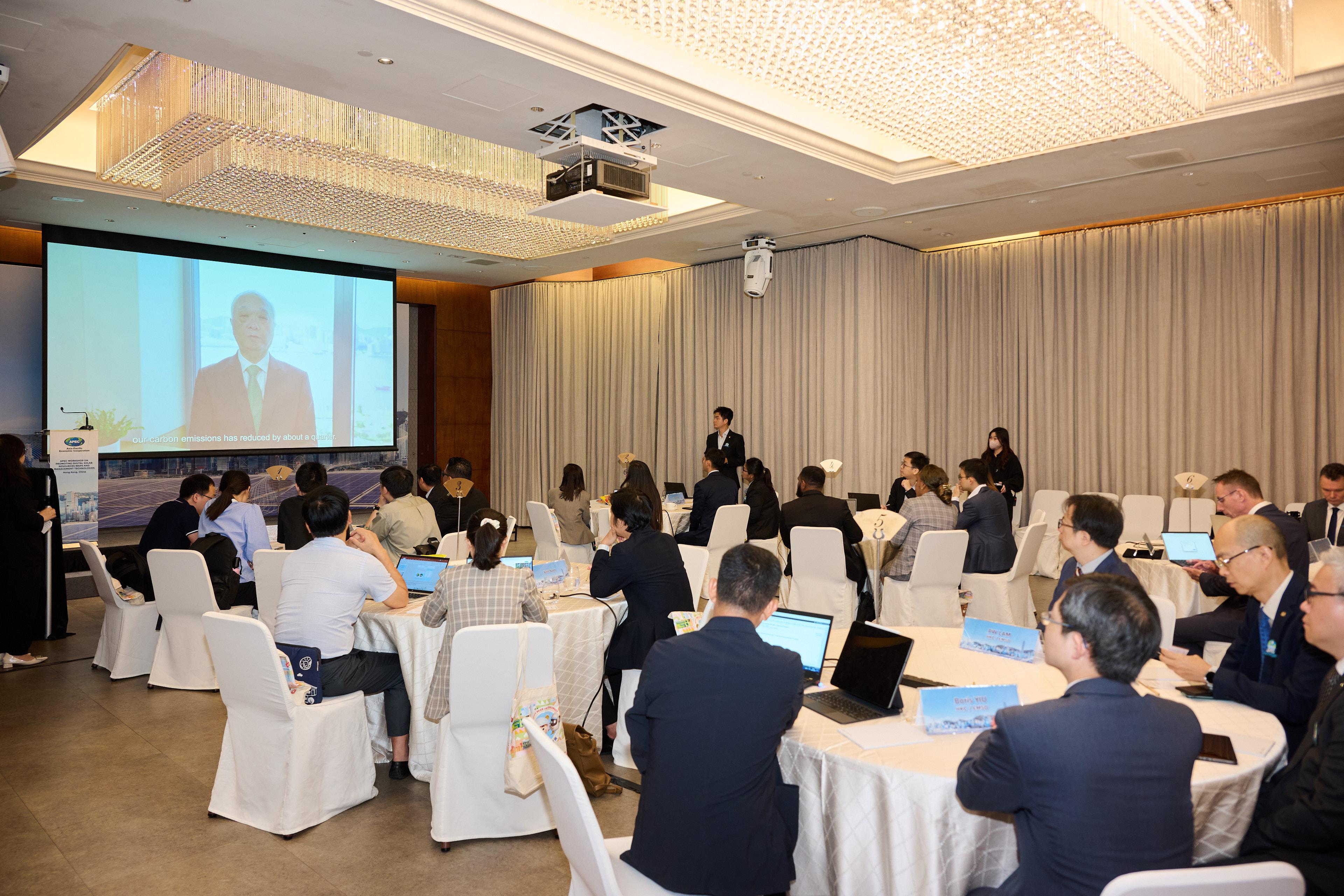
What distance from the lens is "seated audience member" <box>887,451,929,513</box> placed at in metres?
7.49

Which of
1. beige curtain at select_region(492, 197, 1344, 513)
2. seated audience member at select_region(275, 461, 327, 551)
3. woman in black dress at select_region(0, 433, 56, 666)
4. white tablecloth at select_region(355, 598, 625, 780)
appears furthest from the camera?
beige curtain at select_region(492, 197, 1344, 513)

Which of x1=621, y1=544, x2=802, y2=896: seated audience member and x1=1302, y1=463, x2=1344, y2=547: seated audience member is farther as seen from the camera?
x1=1302, y1=463, x2=1344, y2=547: seated audience member

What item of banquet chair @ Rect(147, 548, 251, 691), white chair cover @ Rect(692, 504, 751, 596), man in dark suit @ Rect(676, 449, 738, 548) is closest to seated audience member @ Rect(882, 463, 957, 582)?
white chair cover @ Rect(692, 504, 751, 596)

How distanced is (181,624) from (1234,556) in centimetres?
552

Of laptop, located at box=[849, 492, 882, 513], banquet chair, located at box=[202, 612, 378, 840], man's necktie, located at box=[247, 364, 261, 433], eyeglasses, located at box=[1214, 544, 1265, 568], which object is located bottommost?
banquet chair, located at box=[202, 612, 378, 840]

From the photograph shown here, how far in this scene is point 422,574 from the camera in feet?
15.3

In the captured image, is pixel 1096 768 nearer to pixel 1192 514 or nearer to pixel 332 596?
pixel 332 596

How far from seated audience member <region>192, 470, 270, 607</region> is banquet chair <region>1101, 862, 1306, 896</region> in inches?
214

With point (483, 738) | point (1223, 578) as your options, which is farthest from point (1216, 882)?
point (1223, 578)

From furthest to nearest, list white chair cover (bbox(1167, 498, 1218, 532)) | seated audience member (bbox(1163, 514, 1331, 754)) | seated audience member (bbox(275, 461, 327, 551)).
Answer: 1. white chair cover (bbox(1167, 498, 1218, 532))
2. seated audience member (bbox(275, 461, 327, 551))
3. seated audience member (bbox(1163, 514, 1331, 754))

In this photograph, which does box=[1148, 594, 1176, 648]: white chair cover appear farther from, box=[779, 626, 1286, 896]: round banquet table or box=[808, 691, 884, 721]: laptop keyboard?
box=[808, 691, 884, 721]: laptop keyboard

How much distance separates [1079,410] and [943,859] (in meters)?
8.17

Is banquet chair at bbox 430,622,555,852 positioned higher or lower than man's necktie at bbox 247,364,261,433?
lower

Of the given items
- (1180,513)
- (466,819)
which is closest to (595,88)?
(466,819)
